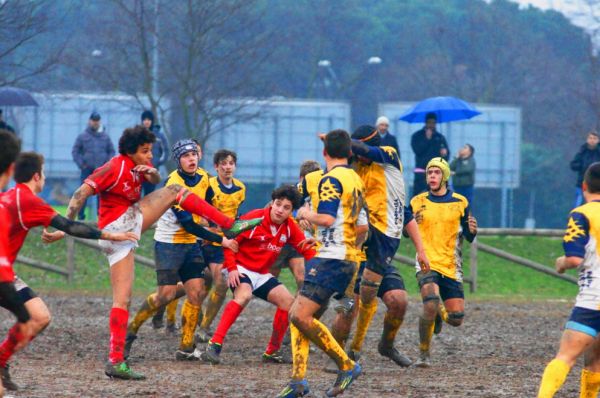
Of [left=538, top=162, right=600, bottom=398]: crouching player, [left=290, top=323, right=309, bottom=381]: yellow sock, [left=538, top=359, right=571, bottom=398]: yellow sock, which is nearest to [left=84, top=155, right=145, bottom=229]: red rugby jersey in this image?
[left=290, top=323, right=309, bottom=381]: yellow sock

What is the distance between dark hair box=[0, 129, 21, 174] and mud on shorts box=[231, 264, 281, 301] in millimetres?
3681

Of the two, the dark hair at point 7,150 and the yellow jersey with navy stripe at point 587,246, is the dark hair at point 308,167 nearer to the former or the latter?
the yellow jersey with navy stripe at point 587,246

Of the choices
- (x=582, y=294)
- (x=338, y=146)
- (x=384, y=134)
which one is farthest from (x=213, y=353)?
(x=384, y=134)

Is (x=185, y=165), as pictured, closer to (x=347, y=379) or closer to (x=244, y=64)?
(x=347, y=379)

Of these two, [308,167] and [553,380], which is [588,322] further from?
[308,167]

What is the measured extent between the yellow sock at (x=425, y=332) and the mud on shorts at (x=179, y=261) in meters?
2.36

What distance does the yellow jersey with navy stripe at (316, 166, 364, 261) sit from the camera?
9469 mm

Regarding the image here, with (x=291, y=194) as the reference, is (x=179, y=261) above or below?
below

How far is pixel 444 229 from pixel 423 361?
1476 mm

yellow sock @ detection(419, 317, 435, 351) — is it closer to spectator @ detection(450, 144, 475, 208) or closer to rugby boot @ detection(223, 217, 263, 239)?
rugby boot @ detection(223, 217, 263, 239)

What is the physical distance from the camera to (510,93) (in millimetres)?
57031

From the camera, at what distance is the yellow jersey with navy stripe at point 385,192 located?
38.1ft

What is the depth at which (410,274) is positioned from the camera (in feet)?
77.9

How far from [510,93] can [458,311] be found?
45209 millimetres
